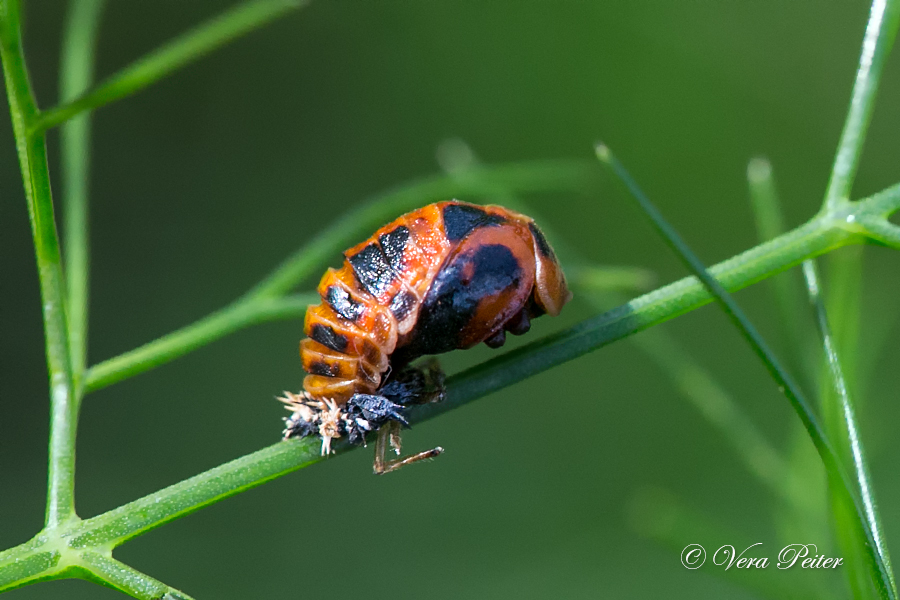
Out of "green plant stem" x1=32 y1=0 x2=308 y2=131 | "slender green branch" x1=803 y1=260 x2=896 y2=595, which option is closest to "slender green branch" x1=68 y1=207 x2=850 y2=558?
"slender green branch" x1=803 y1=260 x2=896 y2=595

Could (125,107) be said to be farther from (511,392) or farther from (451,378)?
(451,378)

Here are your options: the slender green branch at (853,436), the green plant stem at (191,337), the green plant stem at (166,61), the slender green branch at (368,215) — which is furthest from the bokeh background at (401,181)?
the slender green branch at (853,436)

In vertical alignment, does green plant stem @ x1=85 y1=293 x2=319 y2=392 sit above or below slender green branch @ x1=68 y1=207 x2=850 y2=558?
above

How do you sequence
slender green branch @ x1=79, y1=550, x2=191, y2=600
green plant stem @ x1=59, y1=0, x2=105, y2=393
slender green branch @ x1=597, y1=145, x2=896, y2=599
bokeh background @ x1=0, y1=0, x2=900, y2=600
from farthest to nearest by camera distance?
1. bokeh background @ x1=0, y1=0, x2=900, y2=600
2. green plant stem @ x1=59, y1=0, x2=105, y2=393
3. slender green branch @ x1=79, y1=550, x2=191, y2=600
4. slender green branch @ x1=597, y1=145, x2=896, y2=599

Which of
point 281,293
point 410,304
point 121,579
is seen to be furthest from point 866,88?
point 121,579

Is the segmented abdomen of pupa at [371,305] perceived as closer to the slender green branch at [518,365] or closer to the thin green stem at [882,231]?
the slender green branch at [518,365]

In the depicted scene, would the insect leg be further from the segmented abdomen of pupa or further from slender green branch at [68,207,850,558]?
slender green branch at [68,207,850,558]

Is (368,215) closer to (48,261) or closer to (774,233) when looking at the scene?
(48,261)
